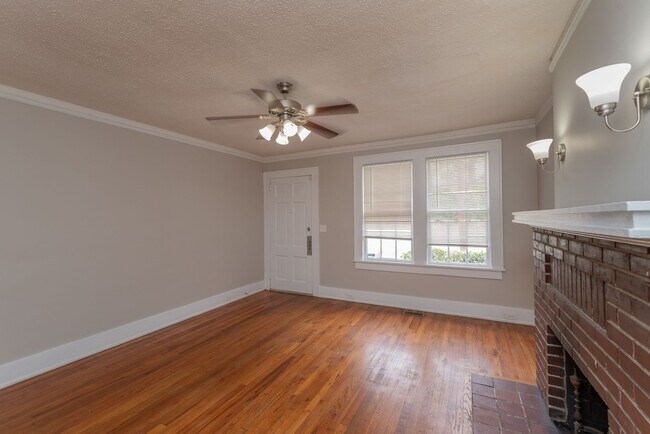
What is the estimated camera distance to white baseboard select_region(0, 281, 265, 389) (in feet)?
7.82

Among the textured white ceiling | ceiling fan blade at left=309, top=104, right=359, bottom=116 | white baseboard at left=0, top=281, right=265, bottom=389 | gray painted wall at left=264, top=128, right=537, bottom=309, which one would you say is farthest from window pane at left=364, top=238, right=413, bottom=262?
ceiling fan blade at left=309, top=104, right=359, bottom=116

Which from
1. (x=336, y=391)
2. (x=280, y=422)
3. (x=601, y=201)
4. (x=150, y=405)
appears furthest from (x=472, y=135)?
(x=150, y=405)

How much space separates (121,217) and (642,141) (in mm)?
3981

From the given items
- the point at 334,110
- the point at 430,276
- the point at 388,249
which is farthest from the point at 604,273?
the point at 388,249

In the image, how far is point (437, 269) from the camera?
12.7 ft

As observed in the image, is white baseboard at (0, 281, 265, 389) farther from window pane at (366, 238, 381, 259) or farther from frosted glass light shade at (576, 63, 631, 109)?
frosted glass light shade at (576, 63, 631, 109)

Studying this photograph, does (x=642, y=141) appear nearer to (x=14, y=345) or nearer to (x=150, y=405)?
(x=150, y=405)

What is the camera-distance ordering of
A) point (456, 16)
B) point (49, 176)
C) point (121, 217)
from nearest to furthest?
point (456, 16)
point (49, 176)
point (121, 217)

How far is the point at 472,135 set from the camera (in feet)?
11.9

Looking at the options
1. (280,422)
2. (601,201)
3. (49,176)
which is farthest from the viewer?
(49,176)

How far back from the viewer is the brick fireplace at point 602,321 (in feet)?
2.73

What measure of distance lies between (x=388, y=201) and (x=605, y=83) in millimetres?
3238

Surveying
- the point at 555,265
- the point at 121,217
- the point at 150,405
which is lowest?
the point at 150,405

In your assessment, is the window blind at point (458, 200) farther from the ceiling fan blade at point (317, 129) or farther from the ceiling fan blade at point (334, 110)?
the ceiling fan blade at point (334, 110)
